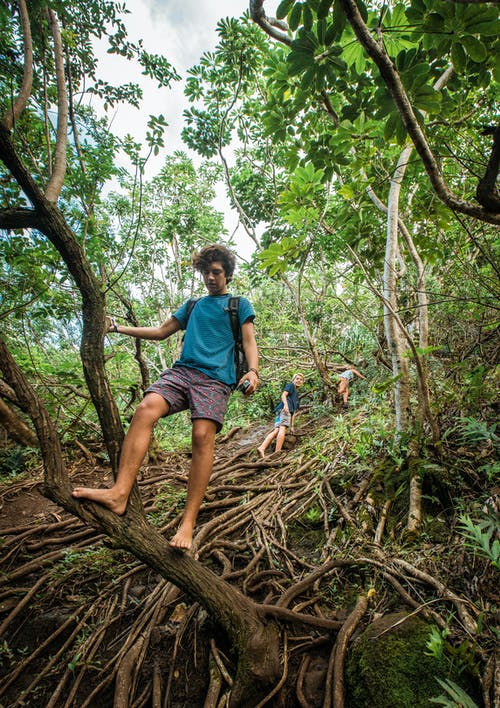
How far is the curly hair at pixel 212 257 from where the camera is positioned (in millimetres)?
2381

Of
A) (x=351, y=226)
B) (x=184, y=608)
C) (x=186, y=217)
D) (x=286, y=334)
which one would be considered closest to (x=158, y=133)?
(x=351, y=226)

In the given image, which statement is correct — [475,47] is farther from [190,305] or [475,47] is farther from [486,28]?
[190,305]

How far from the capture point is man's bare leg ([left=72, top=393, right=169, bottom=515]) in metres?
1.35

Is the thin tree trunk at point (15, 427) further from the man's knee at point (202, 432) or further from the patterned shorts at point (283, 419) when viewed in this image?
the man's knee at point (202, 432)

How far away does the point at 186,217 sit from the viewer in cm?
934

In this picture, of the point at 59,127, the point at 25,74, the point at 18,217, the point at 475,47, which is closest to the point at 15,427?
the point at 59,127

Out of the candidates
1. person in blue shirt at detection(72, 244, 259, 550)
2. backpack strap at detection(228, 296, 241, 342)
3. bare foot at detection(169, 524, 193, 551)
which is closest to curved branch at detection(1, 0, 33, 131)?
person in blue shirt at detection(72, 244, 259, 550)

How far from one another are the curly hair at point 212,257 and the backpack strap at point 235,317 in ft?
1.10

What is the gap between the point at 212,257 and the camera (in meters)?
2.39

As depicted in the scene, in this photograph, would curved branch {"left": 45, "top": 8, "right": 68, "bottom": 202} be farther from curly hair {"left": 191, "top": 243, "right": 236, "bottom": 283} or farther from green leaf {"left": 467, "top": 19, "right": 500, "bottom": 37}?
green leaf {"left": 467, "top": 19, "right": 500, "bottom": 37}

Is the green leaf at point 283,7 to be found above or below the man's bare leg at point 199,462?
above

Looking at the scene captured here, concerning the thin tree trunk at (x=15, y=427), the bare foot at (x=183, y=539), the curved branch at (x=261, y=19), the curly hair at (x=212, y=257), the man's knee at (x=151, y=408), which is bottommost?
the bare foot at (x=183, y=539)

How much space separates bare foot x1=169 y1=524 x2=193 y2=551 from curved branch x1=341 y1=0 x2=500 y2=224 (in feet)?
7.07

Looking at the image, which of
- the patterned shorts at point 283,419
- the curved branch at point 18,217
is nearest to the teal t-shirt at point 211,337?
the curved branch at point 18,217
